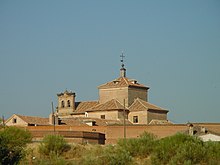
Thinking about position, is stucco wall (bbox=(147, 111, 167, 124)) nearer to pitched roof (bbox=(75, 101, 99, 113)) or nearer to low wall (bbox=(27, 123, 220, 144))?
pitched roof (bbox=(75, 101, 99, 113))

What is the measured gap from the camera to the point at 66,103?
212ft

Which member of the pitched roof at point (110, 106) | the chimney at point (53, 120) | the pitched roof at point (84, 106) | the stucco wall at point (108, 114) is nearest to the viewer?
the chimney at point (53, 120)

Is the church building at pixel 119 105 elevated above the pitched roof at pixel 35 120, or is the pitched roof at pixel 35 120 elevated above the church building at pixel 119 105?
the church building at pixel 119 105

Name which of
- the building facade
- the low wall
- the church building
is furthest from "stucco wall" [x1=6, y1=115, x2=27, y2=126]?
the building facade

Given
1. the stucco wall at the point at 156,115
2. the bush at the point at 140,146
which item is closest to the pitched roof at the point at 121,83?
the stucco wall at the point at 156,115

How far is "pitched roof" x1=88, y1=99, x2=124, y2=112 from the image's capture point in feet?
189

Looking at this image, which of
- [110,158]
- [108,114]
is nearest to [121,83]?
[108,114]

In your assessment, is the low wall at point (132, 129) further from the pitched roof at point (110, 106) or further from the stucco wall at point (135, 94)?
the stucco wall at point (135, 94)

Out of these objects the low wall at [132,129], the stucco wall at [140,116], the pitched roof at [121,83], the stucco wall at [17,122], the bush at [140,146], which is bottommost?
the bush at [140,146]

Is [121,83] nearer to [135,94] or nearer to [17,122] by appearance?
[135,94]

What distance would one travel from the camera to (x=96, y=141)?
46.8 metres

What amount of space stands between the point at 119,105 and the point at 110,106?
90cm

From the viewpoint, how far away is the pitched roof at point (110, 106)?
57.7 meters

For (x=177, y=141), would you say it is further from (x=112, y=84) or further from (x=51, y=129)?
(x=112, y=84)
